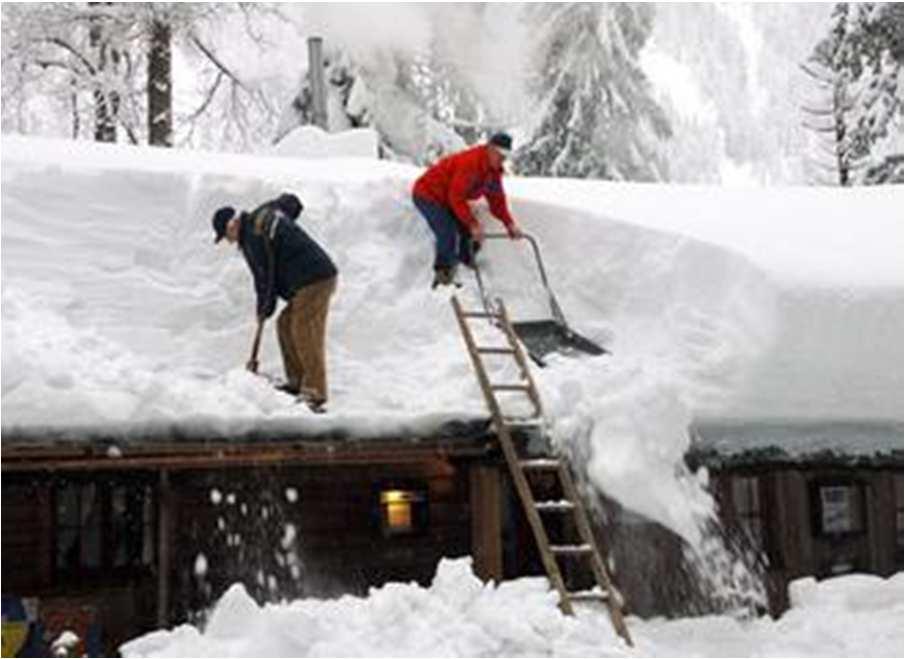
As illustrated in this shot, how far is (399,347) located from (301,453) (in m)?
1.77

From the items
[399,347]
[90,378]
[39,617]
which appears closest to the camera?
[90,378]

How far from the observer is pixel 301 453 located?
894 centimetres

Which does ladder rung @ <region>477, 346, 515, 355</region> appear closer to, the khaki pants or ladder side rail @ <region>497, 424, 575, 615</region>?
ladder side rail @ <region>497, 424, 575, 615</region>

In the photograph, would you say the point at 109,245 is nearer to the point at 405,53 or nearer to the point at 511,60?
the point at 405,53

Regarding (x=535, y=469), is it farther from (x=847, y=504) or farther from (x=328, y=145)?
(x=328, y=145)

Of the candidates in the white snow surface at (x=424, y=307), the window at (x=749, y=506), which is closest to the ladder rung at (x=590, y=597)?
the white snow surface at (x=424, y=307)

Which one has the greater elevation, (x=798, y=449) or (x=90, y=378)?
(x=90, y=378)

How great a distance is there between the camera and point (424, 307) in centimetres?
1073

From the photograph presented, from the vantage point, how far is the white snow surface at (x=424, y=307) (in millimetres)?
9406

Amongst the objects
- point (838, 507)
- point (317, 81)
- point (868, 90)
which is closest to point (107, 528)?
point (838, 507)

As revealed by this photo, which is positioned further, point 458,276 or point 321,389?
point 458,276

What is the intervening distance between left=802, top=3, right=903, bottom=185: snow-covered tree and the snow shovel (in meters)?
12.4


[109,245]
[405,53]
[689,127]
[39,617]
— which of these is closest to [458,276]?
[109,245]

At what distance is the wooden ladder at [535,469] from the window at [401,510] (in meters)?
1.05
